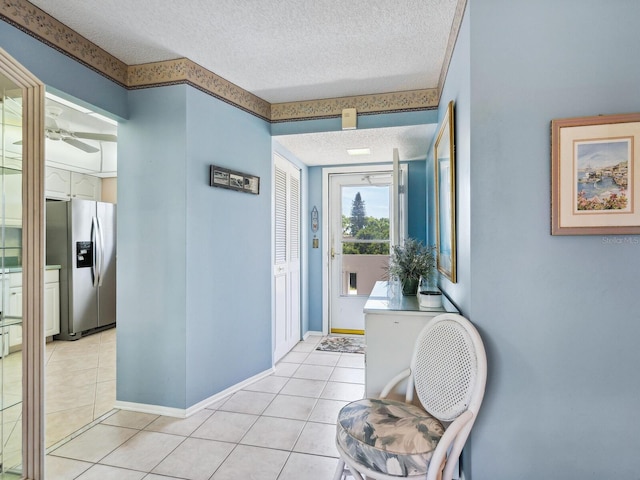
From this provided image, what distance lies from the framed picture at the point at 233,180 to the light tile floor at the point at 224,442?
66.9 inches

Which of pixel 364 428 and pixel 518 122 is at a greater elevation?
pixel 518 122

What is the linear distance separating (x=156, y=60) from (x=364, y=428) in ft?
8.77

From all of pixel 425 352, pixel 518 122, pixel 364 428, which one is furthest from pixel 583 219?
pixel 364 428

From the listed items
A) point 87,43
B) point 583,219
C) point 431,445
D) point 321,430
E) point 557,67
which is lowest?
point 321,430

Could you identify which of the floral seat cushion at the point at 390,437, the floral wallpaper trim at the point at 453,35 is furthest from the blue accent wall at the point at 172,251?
the floral wallpaper trim at the point at 453,35

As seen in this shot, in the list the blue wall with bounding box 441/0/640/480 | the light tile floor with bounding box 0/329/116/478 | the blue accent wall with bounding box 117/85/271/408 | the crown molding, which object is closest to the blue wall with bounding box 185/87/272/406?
the blue accent wall with bounding box 117/85/271/408

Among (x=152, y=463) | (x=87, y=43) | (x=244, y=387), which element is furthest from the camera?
(x=244, y=387)

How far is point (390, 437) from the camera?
4.50 feet

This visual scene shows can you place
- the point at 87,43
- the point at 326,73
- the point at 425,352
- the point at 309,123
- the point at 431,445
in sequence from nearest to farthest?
the point at 431,445, the point at 425,352, the point at 87,43, the point at 326,73, the point at 309,123

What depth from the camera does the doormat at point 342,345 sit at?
3.89 meters

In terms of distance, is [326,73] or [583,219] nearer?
[583,219]

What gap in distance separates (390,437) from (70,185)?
585 cm

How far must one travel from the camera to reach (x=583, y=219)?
4.66ft

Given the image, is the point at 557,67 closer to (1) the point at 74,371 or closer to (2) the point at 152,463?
(2) the point at 152,463
